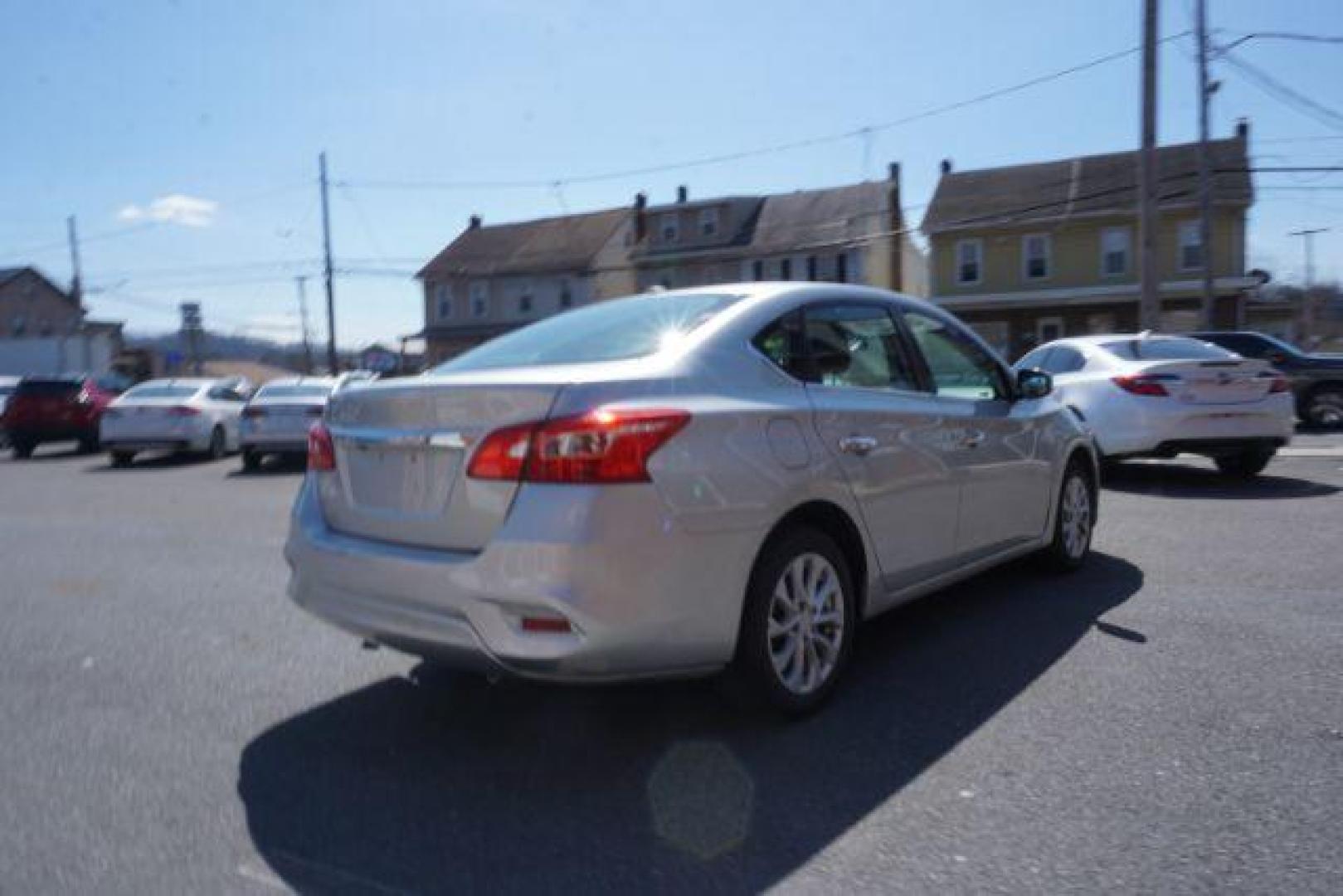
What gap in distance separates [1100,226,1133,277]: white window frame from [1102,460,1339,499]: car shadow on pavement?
859 inches

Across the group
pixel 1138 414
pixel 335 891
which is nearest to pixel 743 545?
pixel 335 891

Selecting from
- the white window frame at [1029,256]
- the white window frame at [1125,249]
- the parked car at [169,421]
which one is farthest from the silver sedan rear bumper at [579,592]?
the white window frame at [1029,256]

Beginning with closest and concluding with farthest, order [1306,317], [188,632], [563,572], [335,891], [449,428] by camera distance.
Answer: [335,891], [563,572], [449,428], [188,632], [1306,317]

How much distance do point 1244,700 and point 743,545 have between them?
202cm

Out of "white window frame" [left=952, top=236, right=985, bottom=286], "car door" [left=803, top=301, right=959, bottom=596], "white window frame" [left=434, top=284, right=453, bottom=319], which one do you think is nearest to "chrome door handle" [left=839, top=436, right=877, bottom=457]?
"car door" [left=803, top=301, right=959, bottom=596]

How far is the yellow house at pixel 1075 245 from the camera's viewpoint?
29.6m

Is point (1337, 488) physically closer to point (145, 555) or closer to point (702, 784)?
point (702, 784)

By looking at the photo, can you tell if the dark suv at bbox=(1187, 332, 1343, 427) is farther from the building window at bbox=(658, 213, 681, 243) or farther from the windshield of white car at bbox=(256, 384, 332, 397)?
the building window at bbox=(658, 213, 681, 243)

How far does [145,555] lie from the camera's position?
24.5 feet

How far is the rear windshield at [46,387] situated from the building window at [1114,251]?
1072 inches

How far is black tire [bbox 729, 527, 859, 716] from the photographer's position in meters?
3.45

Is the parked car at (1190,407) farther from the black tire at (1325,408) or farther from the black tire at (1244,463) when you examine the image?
the black tire at (1325,408)

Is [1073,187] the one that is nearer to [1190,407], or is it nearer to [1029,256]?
[1029,256]

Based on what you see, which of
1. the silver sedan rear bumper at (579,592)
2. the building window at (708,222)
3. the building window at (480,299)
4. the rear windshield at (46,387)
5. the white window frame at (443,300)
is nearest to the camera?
the silver sedan rear bumper at (579,592)
